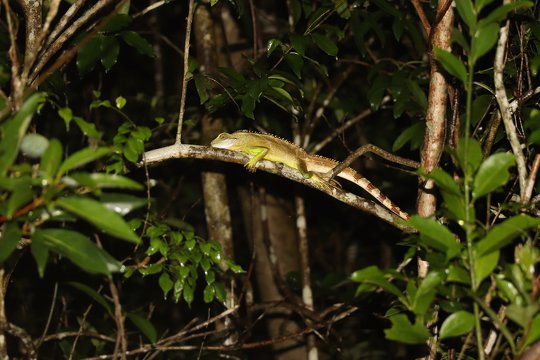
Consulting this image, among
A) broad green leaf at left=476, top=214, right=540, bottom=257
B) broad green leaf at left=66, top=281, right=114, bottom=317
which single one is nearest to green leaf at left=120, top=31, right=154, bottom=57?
broad green leaf at left=66, top=281, right=114, bottom=317

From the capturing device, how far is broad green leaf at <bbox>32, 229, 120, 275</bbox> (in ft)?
6.41

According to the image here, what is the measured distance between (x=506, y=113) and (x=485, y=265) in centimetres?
95

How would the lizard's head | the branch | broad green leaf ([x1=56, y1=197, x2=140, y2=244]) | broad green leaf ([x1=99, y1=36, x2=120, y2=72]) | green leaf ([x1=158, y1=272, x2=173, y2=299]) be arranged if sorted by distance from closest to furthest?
broad green leaf ([x1=56, y1=197, x2=140, y2=244]), the branch, green leaf ([x1=158, y1=272, x2=173, y2=299]), broad green leaf ([x1=99, y1=36, x2=120, y2=72]), the lizard's head

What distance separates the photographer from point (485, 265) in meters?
2.13

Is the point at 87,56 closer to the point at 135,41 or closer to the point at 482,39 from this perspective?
the point at 135,41

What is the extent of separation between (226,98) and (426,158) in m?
1.30

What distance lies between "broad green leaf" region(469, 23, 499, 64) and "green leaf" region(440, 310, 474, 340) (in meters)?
0.90

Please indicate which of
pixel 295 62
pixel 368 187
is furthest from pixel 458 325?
pixel 368 187

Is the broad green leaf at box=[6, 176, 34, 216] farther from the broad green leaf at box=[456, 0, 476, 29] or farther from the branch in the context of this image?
the broad green leaf at box=[456, 0, 476, 29]

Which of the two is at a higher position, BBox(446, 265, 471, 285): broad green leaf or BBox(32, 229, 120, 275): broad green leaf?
BBox(32, 229, 120, 275): broad green leaf

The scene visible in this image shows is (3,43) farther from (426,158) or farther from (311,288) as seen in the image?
(311,288)

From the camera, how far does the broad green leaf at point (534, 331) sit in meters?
2.04

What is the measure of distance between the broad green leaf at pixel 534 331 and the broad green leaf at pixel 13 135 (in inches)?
69.2

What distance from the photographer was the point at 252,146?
4910 mm
